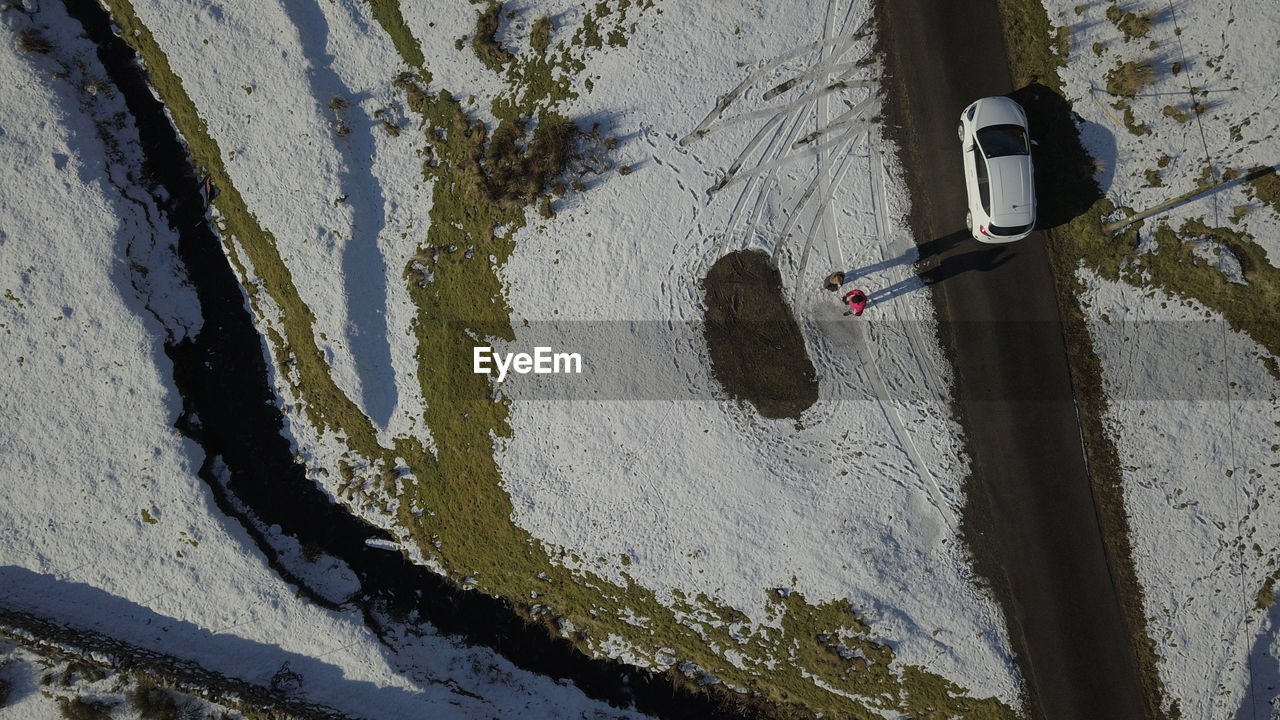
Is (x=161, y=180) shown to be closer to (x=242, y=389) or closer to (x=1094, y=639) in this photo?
(x=242, y=389)

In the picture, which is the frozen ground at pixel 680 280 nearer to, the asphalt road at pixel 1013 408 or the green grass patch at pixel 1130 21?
the asphalt road at pixel 1013 408

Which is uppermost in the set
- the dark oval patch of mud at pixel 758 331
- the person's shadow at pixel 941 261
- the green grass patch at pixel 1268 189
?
the green grass patch at pixel 1268 189

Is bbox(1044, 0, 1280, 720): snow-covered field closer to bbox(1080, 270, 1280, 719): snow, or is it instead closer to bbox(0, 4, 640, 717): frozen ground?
bbox(1080, 270, 1280, 719): snow

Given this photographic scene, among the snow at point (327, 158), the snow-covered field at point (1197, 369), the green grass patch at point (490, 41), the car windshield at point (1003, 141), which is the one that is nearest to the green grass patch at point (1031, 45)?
the snow-covered field at point (1197, 369)

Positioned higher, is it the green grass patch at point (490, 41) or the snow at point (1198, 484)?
the green grass patch at point (490, 41)

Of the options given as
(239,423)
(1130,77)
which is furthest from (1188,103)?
(239,423)

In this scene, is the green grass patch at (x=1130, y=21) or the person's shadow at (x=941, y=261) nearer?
the green grass patch at (x=1130, y=21)

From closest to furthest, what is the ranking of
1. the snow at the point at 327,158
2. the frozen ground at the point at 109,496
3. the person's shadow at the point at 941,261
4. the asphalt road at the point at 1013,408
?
the asphalt road at the point at 1013,408, the person's shadow at the point at 941,261, the snow at the point at 327,158, the frozen ground at the point at 109,496

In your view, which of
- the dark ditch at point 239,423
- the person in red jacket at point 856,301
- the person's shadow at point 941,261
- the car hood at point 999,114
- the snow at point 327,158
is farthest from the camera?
the dark ditch at point 239,423
